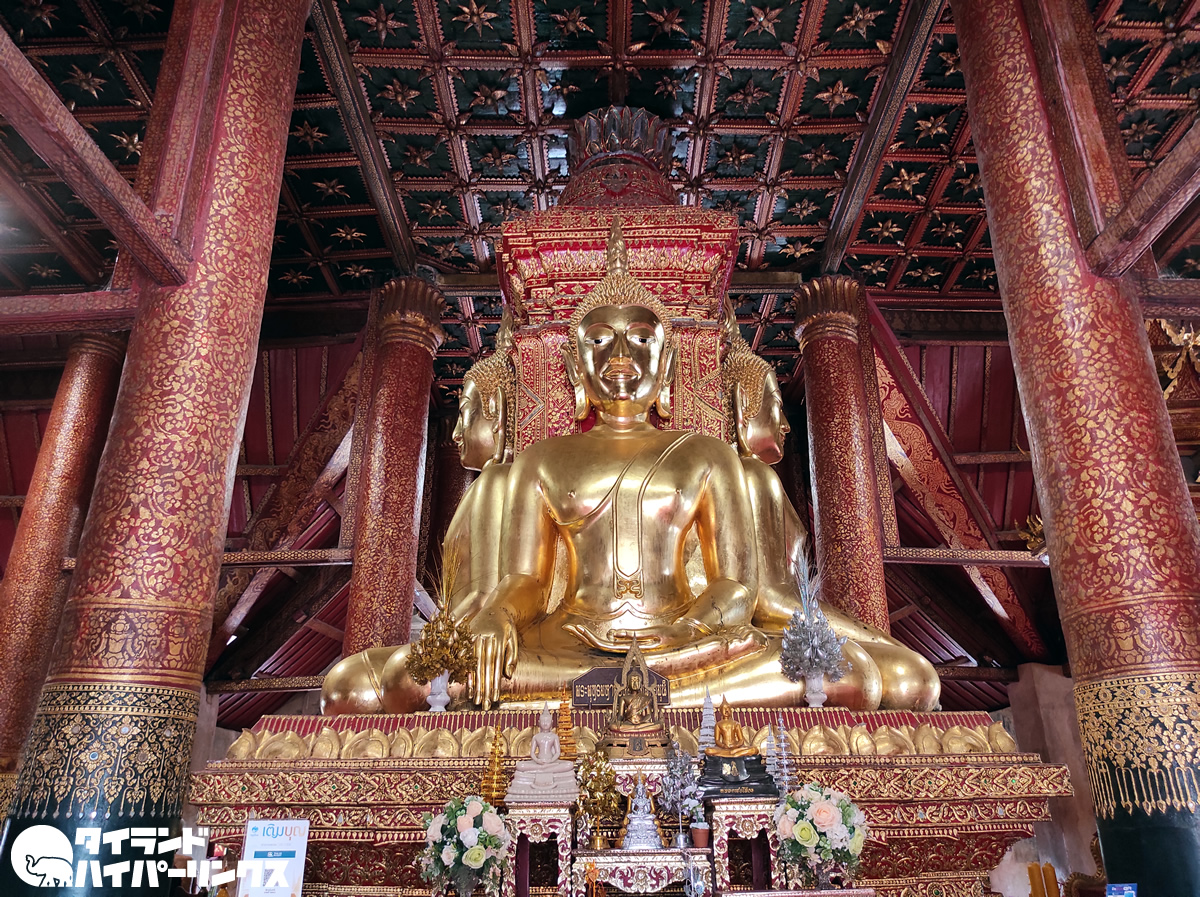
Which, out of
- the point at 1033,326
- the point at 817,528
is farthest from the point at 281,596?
the point at 1033,326

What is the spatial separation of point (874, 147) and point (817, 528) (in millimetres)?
3211

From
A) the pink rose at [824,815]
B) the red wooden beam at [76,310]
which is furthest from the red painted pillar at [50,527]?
the pink rose at [824,815]

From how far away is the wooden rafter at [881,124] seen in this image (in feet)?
20.8

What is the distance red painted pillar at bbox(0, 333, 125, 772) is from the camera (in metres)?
6.78

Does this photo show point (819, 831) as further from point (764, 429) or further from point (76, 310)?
point (76, 310)

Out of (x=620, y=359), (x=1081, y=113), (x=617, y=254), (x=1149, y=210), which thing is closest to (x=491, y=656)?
(x=620, y=359)

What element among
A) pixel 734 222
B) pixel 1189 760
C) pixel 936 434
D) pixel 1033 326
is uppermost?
pixel 936 434

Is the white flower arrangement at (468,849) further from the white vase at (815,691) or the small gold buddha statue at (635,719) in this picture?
the white vase at (815,691)

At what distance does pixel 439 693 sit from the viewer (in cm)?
351

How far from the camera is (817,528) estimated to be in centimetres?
825

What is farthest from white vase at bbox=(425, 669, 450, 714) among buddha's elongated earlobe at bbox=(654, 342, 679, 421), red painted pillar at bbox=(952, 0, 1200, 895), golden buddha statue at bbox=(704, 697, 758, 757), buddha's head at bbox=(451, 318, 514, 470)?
red painted pillar at bbox=(952, 0, 1200, 895)

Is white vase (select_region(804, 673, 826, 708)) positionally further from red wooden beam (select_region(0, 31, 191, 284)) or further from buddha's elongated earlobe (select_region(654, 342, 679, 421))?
red wooden beam (select_region(0, 31, 191, 284))

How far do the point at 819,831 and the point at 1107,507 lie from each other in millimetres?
1971

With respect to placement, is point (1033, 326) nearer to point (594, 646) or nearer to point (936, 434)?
point (594, 646)
